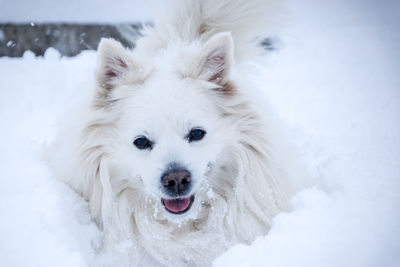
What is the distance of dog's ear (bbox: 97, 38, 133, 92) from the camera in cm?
244

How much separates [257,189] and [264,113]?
0.60 metres

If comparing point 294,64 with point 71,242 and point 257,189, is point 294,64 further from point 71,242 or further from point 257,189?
point 71,242

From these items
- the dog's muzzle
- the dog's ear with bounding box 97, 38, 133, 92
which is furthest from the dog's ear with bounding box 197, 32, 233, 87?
the dog's muzzle

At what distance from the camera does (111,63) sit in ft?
8.40

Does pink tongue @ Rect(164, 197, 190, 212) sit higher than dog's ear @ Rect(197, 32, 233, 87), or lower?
lower

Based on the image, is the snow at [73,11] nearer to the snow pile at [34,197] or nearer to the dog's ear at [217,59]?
the snow pile at [34,197]

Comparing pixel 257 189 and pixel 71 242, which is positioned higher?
pixel 257 189

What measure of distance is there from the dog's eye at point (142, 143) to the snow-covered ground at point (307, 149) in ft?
2.19

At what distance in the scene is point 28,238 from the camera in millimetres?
2305

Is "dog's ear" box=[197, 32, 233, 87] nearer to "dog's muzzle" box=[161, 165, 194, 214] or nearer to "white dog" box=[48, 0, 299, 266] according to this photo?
"white dog" box=[48, 0, 299, 266]

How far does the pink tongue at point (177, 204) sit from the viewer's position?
99.4 inches

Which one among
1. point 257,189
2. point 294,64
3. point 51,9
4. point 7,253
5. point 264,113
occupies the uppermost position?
point 294,64

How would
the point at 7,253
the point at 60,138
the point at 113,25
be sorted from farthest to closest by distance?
the point at 113,25, the point at 60,138, the point at 7,253

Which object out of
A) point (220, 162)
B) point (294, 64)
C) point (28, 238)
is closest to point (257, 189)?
point (220, 162)
